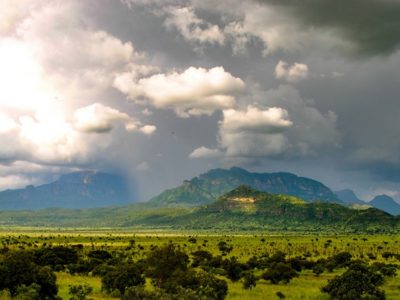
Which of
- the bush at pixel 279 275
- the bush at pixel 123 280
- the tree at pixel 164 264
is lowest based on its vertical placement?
the bush at pixel 279 275

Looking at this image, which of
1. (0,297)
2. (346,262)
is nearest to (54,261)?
(0,297)

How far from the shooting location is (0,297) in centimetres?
5159

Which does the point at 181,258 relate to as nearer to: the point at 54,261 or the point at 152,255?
the point at 152,255

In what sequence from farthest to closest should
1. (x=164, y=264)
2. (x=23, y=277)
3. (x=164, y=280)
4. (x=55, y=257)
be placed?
(x=55, y=257) < (x=164, y=264) < (x=164, y=280) < (x=23, y=277)

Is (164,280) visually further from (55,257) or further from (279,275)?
(55,257)

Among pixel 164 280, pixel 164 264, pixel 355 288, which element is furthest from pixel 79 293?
pixel 355 288

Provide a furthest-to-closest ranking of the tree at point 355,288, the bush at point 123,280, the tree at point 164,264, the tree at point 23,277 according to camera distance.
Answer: the bush at point 123,280 < the tree at point 164,264 < the tree at point 355,288 < the tree at point 23,277

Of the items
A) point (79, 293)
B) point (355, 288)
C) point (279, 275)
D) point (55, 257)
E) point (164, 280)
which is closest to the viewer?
point (79, 293)

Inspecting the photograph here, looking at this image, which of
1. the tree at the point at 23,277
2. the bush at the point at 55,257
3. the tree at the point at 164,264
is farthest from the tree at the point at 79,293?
the bush at the point at 55,257

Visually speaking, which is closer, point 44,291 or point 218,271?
point 44,291

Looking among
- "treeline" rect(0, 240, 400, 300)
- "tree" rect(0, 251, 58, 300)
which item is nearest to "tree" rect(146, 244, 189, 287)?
"treeline" rect(0, 240, 400, 300)

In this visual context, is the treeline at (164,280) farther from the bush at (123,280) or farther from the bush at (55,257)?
the bush at (55,257)

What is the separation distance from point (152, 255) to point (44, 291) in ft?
49.9

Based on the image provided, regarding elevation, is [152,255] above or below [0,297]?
above
